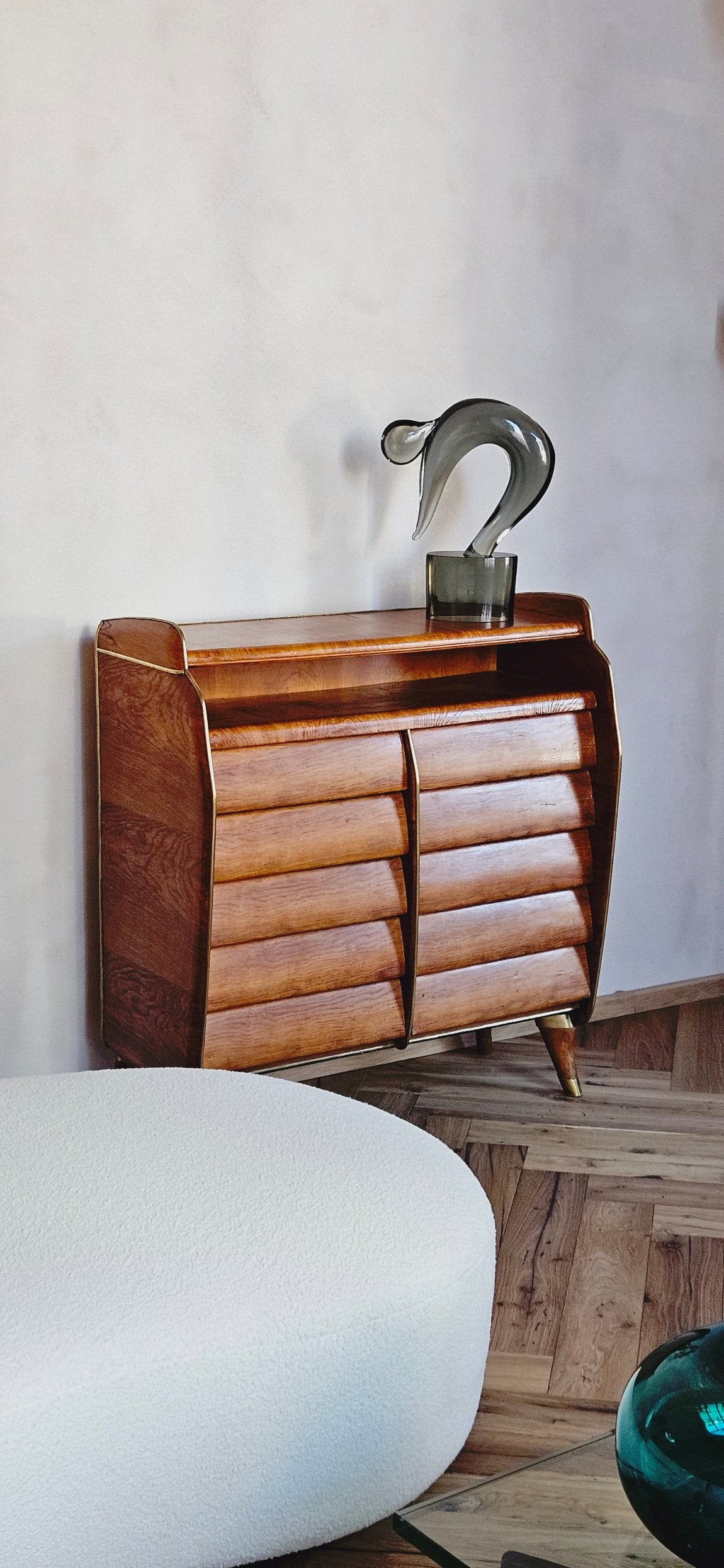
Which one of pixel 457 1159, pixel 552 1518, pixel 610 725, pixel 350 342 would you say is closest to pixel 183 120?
pixel 350 342

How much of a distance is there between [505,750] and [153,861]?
62 centimetres

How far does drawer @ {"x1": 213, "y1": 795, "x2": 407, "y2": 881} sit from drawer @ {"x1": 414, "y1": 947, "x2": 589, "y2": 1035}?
269 mm

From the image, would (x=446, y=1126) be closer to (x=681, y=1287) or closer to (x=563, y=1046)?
(x=563, y=1046)

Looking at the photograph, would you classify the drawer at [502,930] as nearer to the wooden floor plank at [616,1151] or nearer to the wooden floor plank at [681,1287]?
the wooden floor plank at [616,1151]

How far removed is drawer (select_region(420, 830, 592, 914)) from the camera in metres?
2.40

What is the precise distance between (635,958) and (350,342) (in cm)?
141

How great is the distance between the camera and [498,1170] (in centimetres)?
236

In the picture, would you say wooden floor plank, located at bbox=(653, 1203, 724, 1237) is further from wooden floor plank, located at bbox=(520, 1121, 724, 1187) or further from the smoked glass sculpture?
the smoked glass sculpture

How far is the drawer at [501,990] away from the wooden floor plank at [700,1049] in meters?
0.31

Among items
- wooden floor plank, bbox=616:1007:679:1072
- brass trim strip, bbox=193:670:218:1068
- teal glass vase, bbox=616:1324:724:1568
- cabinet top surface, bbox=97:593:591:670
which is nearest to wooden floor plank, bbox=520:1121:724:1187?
wooden floor plank, bbox=616:1007:679:1072

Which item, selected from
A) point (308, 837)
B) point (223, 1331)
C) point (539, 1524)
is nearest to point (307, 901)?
point (308, 837)

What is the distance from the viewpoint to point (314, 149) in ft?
8.21

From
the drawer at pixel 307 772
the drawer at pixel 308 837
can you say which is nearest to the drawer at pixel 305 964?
the drawer at pixel 308 837

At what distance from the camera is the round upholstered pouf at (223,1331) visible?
49.2 inches
